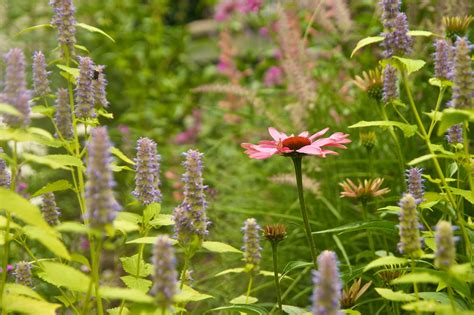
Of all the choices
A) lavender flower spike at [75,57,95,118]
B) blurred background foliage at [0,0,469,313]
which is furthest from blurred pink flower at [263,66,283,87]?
lavender flower spike at [75,57,95,118]

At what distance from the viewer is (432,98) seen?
347 centimetres

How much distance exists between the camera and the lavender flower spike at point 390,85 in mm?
2057

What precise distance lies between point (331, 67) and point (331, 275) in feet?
10.9

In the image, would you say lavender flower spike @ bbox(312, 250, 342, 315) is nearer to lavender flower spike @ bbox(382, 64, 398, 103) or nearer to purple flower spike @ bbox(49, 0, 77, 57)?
lavender flower spike @ bbox(382, 64, 398, 103)

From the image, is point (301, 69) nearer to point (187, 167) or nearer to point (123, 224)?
point (187, 167)

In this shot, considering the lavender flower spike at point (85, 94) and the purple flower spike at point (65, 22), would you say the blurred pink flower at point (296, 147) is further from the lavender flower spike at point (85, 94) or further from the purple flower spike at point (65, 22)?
the purple flower spike at point (65, 22)

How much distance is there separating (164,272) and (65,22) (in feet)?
3.05

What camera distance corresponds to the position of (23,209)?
138cm

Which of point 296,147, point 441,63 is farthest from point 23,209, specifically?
point 441,63

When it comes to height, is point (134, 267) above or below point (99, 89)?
below

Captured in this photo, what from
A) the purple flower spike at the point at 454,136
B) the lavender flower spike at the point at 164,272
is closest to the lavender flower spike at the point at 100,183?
the lavender flower spike at the point at 164,272

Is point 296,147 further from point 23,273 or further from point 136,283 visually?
point 23,273

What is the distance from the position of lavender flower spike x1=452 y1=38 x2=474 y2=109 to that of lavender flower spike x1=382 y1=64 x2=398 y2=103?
50 cm

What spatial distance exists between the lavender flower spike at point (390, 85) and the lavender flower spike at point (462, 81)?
0.50 meters
